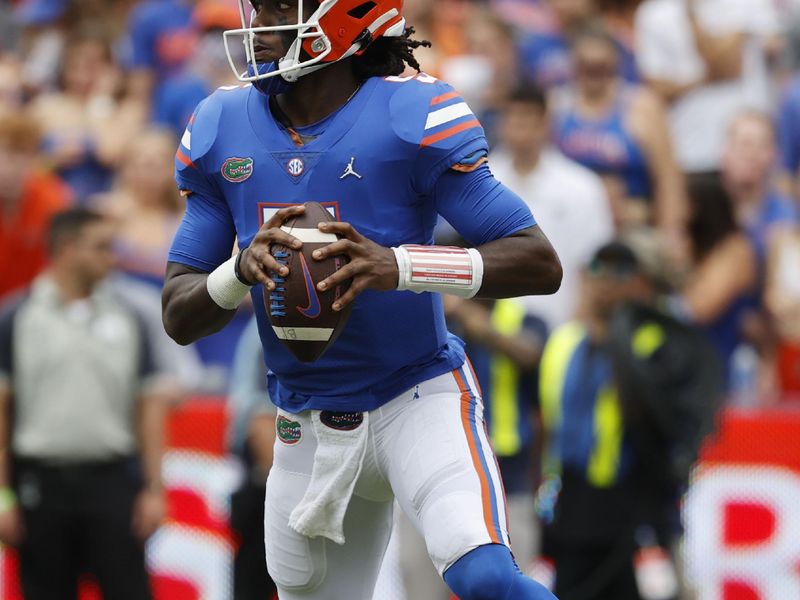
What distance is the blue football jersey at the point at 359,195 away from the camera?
4.45m

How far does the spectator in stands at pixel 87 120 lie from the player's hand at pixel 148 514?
9.91 ft

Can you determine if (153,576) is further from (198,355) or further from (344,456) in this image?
(344,456)

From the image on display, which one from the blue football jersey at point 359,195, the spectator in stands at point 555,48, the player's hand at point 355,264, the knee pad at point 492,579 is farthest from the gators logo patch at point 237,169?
the spectator in stands at point 555,48

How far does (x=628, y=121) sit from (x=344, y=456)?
4.69 m

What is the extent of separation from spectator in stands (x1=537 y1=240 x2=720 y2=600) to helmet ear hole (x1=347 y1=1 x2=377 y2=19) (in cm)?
282

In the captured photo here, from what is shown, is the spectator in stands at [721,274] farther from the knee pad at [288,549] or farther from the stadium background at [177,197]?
the knee pad at [288,549]

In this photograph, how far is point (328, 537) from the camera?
477 cm

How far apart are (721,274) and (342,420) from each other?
4029 mm

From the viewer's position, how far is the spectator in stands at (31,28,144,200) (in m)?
10.0

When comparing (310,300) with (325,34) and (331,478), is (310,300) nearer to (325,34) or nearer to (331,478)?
(331,478)

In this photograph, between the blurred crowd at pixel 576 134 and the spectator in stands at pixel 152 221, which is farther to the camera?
the spectator in stands at pixel 152 221

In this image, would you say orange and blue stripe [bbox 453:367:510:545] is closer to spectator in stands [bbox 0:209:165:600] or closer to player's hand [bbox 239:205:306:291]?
player's hand [bbox 239:205:306:291]

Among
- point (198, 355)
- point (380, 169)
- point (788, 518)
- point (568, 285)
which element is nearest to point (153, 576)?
point (198, 355)

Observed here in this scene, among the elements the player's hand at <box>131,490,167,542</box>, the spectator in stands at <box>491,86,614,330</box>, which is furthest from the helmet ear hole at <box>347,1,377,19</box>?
the spectator in stands at <box>491,86,614,330</box>
